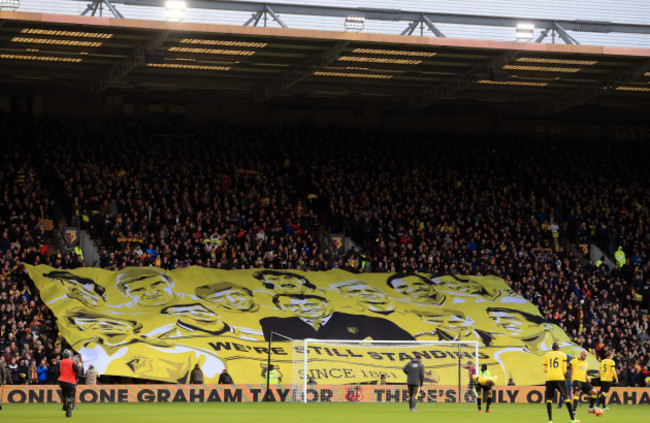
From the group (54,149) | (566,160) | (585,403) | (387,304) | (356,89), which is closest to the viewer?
(585,403)

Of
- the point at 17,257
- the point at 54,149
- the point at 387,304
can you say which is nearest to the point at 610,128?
the point at 387,304

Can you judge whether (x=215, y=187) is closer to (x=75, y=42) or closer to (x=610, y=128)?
(x=75, y=42)

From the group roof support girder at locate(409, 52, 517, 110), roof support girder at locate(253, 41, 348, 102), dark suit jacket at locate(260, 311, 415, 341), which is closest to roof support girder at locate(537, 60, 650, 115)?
roof support girder at locate(409, 52, 517, 110)

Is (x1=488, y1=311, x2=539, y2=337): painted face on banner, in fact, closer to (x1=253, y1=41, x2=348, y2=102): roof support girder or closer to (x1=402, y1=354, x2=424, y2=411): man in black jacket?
(x1=253, y1=41, x2=348, y2=102): roof support girder

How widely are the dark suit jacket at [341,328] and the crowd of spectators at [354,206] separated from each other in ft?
13.0

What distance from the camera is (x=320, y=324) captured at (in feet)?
130

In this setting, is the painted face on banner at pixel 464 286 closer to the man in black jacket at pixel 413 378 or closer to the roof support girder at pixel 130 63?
the man in black jacket at pixel 413 378

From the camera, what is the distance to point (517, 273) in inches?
1794

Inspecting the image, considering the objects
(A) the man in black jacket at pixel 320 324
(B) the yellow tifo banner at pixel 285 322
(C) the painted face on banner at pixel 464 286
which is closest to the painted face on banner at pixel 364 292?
(B) the yellow tifo banner at pixel 285 322

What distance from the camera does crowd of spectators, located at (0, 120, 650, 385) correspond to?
139 ft

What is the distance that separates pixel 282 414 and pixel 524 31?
1873 centimetres

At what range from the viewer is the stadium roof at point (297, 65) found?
38.4 metres

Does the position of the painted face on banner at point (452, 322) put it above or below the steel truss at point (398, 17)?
below

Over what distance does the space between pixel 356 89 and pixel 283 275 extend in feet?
32.7
